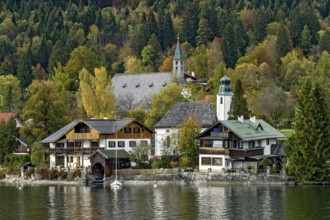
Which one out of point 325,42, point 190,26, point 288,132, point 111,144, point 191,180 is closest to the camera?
point 191,180

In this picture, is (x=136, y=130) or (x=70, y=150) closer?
(x=70, y=150)

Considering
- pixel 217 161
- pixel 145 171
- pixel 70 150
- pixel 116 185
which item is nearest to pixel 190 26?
pixel 70 150

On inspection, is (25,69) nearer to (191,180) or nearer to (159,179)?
(159,179)

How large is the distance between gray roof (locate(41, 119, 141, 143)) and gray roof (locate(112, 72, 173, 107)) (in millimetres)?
27161

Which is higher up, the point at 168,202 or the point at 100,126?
the point at 100,126

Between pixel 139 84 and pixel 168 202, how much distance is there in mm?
59358

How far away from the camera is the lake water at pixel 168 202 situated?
200 feet

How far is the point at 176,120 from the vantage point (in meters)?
94.8

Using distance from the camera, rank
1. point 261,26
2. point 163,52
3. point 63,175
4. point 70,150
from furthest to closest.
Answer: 1. point 163,52
2. point 261,26
3. point 70,150
4. point 63,175

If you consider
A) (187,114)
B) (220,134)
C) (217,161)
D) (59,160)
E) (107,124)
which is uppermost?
(187,114)

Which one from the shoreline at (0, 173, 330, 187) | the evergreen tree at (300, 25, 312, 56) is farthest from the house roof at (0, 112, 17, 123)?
the evergreen tree at (300, 25, 312, 56)

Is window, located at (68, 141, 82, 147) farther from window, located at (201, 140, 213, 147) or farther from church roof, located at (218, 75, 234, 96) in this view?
church roof, located at (218, 75, 234, 96)

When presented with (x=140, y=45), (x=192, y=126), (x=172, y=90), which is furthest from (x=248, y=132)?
(x=140, y=45)

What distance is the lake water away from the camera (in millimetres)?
60969
